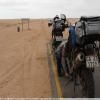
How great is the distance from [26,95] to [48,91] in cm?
80

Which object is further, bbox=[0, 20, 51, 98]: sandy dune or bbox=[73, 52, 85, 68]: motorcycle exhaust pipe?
bbox=[0, 20, 51, 98]: sandy dune

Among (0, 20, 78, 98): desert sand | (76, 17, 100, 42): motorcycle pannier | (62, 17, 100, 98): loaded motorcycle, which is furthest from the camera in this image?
(0, 20, 78, 98): desert sand

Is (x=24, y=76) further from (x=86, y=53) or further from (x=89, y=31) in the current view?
(x=89, y=31)

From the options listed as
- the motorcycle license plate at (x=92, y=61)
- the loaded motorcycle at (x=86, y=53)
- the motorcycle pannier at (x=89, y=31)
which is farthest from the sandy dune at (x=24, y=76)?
the motorcycle pannier at (x=89, y=31)

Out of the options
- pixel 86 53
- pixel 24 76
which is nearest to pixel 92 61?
pixel 86 53

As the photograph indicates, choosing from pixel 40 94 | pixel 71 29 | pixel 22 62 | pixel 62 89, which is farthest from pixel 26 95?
pixel 22 62

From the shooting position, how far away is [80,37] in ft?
30.0

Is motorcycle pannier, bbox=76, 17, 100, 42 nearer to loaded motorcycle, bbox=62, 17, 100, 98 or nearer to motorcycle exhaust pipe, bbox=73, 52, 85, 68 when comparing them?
loaded motorcycle, bbox=62, 17, 100, 98

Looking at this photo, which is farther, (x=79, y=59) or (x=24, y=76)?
Result: (x=24, y=76)

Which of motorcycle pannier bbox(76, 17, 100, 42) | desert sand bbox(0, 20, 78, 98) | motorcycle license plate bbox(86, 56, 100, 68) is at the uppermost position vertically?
motorcycle pannier bbox(76, 17, 100, 42)

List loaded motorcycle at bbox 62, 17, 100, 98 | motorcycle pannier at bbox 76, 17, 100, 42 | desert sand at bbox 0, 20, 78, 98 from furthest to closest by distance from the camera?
desert sand at bbox 0, 20, 78, 98, motorcycle pannier at bbox 76, 17, 100, 42, loaded motorcycle at bbox 62, 17, 100, 98

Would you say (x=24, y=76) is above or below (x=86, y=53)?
below

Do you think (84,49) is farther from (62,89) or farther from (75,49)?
(62,89)

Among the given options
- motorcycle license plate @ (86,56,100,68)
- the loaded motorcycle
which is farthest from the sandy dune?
motorcycle license plate @ (86,56,100,68)
